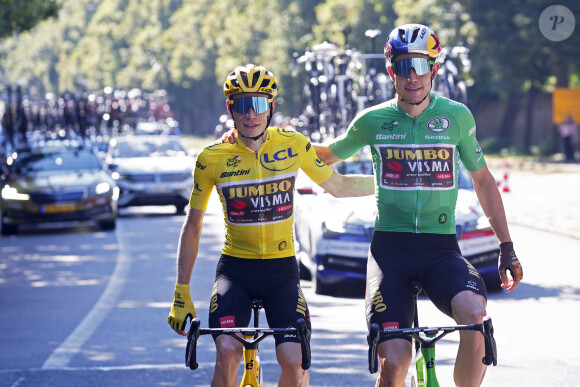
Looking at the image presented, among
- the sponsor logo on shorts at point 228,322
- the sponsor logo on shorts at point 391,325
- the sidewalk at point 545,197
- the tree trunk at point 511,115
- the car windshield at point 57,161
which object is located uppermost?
the sponsor logo on shorts at point 228,322

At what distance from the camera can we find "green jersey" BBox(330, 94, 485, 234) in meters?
6.01

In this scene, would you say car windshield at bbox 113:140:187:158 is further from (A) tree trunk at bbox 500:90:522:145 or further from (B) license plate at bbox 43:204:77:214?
(A) tree trunk at bbox 500:90:522:145

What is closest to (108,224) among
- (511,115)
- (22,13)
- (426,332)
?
(22,13)

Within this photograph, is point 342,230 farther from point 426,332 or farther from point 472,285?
point 426,332

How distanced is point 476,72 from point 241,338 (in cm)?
4471

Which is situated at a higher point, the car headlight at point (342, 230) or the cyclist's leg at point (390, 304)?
the cyclist's leg at point (390, 304)

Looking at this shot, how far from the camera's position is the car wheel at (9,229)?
21766mm

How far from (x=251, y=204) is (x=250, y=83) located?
22.7 inches

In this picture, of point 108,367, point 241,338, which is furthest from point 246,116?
point 108,367

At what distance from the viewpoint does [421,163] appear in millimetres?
6043

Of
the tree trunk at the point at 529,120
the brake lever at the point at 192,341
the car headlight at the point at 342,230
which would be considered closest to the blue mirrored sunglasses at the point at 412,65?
the brake lever at the point at 192,341

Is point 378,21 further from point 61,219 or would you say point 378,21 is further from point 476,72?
point 61,219

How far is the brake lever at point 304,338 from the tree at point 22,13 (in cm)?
2205

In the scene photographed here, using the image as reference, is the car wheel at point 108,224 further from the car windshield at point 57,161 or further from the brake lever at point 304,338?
the brake lever at point 304,338
